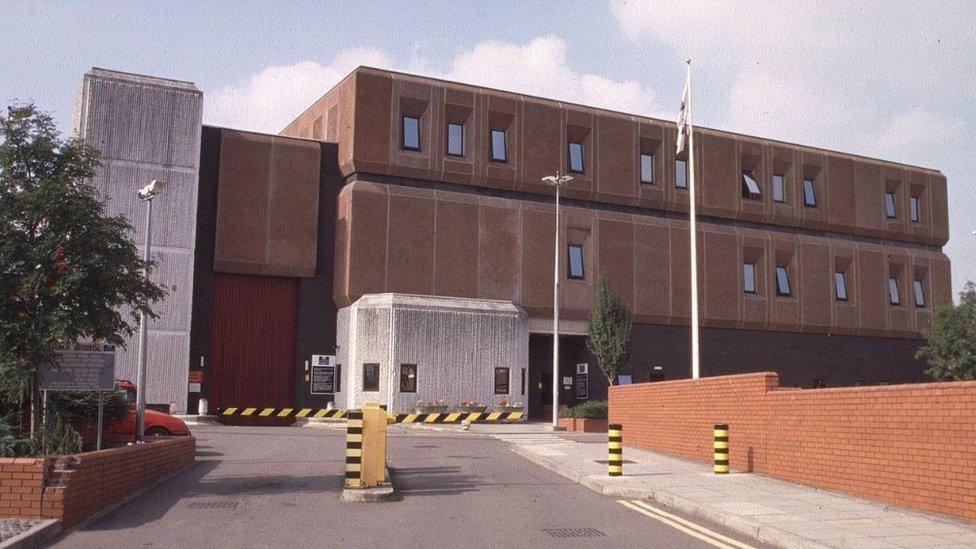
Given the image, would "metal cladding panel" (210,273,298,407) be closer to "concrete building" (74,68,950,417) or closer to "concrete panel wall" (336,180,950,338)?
"concrete building" (74,68,950,417)

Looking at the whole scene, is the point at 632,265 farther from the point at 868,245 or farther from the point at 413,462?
the point at 413,462

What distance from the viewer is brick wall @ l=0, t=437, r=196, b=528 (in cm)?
1113

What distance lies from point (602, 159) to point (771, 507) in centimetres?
3311

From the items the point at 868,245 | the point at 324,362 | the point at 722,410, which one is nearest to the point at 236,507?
the point at 722,410

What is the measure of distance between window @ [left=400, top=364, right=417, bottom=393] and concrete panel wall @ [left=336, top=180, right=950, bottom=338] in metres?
3.52

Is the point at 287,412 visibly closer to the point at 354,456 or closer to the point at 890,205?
the point at 354,456

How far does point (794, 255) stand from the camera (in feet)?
163

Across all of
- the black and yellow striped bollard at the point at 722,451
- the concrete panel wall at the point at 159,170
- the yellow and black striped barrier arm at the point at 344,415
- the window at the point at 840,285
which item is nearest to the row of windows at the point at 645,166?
the window at the point at 840,285

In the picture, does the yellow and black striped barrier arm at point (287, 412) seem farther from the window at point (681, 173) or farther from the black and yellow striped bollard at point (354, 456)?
the black and yellow striped bollard at point (354, 456)

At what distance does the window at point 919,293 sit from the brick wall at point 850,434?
3736cm

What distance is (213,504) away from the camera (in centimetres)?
1370

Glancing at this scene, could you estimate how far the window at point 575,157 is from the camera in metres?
44.6

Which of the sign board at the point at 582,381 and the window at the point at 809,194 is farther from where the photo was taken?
the window at the point at 809,194

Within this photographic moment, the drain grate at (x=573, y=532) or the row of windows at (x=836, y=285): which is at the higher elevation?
the row of windows at (x=836, y=285)
